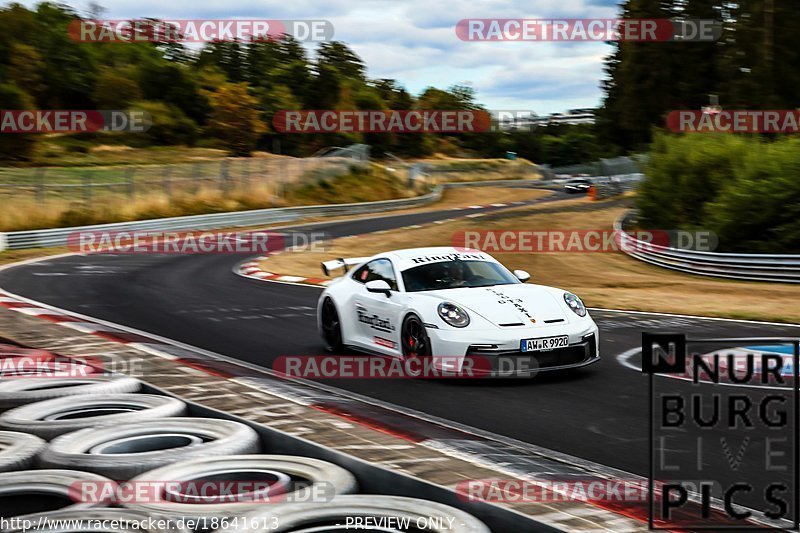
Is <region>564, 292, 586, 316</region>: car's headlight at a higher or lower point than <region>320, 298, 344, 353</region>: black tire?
higher

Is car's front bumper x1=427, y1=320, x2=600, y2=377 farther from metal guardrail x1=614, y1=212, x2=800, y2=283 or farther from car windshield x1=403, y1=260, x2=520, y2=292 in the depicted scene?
metal guardrail x1=614, y1=212, x2=800, y2=283

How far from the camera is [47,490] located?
14.8ft

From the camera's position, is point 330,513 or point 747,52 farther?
point 747,52

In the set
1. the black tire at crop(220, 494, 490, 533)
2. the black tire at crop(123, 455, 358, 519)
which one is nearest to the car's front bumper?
the black tire at crop(123, 455, 358, 519)

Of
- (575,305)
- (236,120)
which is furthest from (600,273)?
(236,120)

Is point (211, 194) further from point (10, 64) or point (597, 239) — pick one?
point (10, 64)

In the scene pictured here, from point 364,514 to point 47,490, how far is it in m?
1.57

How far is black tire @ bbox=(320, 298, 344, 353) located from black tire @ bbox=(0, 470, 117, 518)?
6.18 meters

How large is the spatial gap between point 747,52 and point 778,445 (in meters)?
54.8

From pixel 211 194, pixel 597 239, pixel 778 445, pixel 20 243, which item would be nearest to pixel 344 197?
pixel 211 194

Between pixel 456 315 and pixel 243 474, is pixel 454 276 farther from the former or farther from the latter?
pixel 243 474

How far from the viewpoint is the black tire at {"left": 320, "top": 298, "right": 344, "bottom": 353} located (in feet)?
35.4

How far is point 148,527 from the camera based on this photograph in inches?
153

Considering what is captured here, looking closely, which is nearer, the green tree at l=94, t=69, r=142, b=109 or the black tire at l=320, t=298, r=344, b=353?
the black tire at l=320, t=298, r=344, b=353
